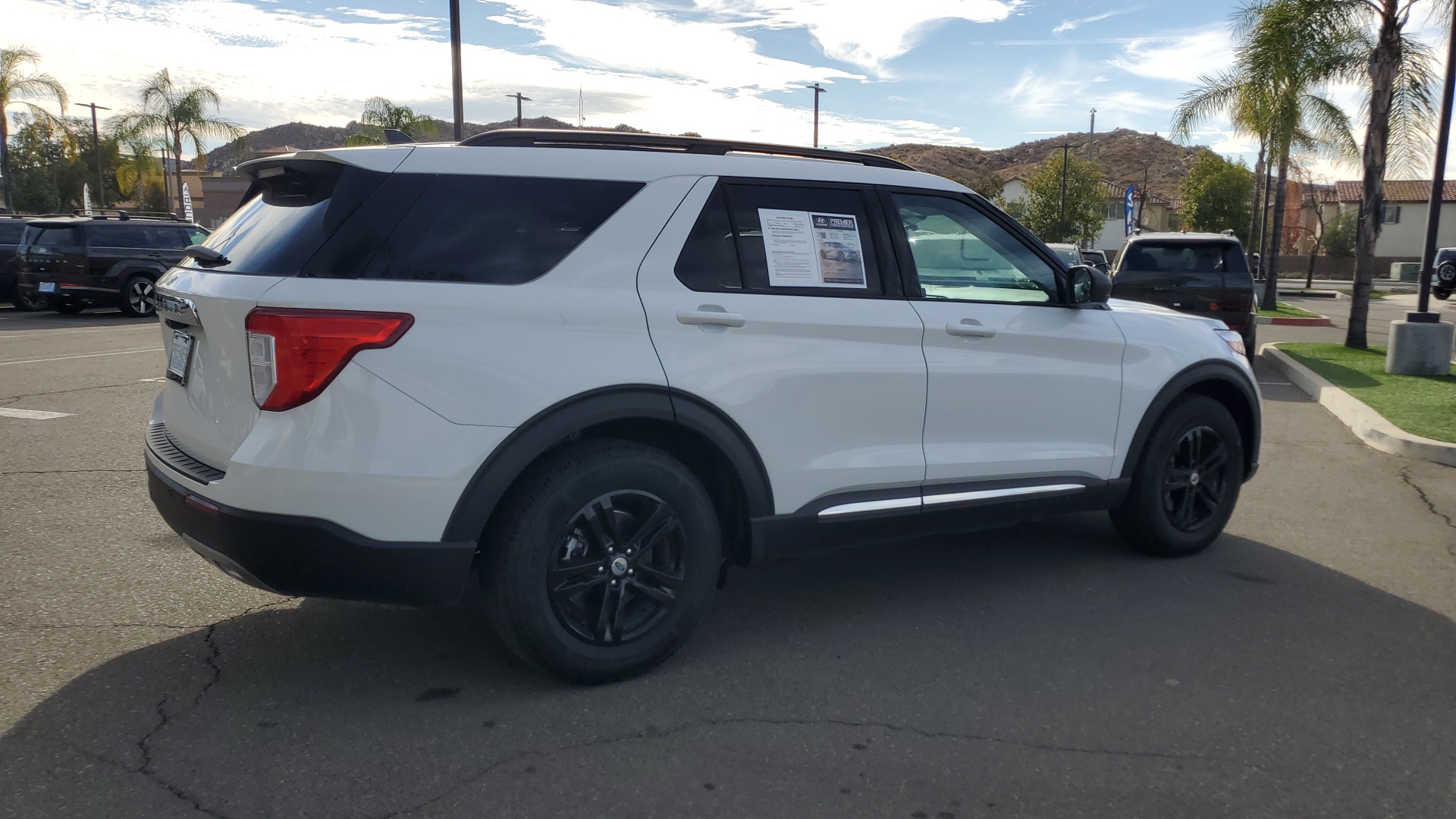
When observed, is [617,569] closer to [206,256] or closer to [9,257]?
[206,256]

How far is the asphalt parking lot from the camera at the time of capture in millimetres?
3027

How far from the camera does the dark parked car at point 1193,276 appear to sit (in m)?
12.2

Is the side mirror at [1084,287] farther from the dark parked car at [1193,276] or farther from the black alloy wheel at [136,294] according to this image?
the black alloy wheel at [136,294]

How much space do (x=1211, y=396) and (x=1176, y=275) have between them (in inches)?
297

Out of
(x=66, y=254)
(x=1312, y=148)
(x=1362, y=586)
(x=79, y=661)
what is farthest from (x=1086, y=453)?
(x=1312, y=148)

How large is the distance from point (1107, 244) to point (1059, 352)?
330 feet

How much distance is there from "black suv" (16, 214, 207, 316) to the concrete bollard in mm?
18344

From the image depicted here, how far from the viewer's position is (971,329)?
442cm

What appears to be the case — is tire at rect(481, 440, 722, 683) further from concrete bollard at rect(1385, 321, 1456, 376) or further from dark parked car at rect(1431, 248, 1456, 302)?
dark parked car at rect(1431, 248, 1456, 302)

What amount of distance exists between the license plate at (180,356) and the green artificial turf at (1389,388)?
8.31 meters

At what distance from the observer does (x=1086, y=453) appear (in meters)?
4.91

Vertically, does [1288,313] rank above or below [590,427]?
below

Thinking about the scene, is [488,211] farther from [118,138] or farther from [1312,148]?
[118,138]

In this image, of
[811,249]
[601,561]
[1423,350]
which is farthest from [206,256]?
[1423,350]
